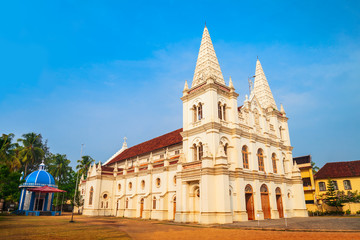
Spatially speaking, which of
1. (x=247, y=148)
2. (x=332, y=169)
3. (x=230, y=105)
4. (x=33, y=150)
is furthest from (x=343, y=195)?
(x=33, y=150)

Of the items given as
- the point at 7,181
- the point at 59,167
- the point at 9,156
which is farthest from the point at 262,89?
the point at 59,167

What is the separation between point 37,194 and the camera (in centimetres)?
4134

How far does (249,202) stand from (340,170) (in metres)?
24.7

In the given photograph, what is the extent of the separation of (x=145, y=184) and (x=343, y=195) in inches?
1172

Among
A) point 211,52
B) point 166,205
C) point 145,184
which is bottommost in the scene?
point 166,205

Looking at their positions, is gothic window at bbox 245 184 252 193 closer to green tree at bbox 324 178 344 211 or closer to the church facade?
the church facade

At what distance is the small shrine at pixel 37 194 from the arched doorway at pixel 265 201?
3126 cm

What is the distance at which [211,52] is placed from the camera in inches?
1217

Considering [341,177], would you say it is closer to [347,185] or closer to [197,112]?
[347,185]

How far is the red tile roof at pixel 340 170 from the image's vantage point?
3954 cm

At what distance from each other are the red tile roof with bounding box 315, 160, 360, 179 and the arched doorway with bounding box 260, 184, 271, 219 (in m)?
19.8

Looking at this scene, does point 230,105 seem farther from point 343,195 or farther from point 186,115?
point 343,195

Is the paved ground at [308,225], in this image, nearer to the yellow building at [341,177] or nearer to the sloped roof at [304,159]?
the yellow building at [341,177]

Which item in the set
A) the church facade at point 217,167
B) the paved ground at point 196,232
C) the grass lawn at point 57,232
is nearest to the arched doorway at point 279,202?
the church facade at point 217,167
